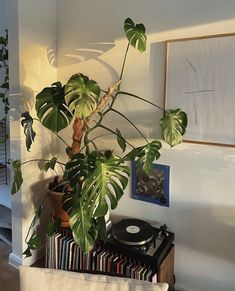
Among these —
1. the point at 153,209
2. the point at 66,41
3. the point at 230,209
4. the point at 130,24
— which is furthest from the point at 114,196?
the point at 66,41

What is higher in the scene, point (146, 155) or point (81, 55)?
point (81, 55)

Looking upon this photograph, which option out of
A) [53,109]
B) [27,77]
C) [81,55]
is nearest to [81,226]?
[53,109]

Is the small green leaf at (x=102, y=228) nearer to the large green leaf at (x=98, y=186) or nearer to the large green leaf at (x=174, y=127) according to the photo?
the large green leaf at (x=98, y=186)

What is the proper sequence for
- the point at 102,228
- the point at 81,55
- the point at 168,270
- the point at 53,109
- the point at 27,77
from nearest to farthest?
the point at 53,109 < the point at 102,228 < the point at 168,270 < the point at 27,77 < the point at 81,55

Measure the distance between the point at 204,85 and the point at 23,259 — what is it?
6.16 feet

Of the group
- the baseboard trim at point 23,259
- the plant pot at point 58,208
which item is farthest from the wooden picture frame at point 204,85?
the baseboard trim at point 23,259

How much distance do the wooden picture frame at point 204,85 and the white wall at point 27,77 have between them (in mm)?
1008

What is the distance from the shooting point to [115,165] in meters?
1.45

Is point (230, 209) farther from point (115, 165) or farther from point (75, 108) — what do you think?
point (75, 108)

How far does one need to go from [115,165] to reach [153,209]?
0.66 m

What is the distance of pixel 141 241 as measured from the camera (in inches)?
65.5

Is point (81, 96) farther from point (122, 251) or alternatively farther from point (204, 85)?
point (122, 251)

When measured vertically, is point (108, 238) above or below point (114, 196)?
below

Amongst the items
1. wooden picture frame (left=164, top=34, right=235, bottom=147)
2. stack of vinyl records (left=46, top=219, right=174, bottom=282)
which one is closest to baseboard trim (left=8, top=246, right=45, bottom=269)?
stack of vinyl records (left=46, top=219, right=174, bottom=282)
